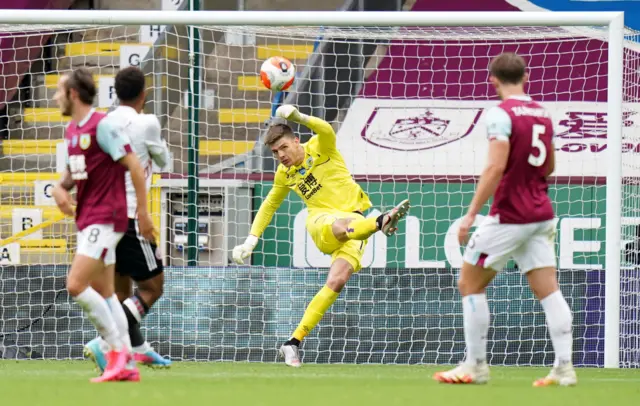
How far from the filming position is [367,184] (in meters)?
13.6

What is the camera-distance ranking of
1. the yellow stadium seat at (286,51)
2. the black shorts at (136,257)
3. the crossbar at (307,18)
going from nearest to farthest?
the black shorts at (136,257) < the crossbar at (307,18) < the yellow stadium seat at (286,51)

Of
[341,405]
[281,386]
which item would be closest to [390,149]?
[281,386]

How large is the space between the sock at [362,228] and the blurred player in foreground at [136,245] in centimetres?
184

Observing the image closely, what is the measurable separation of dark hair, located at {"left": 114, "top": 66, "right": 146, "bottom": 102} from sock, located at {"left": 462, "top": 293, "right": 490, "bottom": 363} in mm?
2282

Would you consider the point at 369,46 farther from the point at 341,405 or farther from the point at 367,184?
the point at 341,405

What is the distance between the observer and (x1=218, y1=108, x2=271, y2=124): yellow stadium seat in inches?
574

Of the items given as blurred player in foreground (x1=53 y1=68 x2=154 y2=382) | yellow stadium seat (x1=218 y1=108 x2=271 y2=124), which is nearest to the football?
blurred player in foreground (x1=53 y1=68 x2=154 y2=382)

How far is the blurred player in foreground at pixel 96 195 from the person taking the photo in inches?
269

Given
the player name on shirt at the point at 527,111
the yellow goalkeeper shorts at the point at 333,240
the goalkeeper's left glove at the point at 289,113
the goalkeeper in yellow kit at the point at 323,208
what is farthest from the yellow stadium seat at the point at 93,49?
the player name on shirt at the point at 527,111

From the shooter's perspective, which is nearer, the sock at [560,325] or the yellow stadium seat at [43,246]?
the sock at [560,325]

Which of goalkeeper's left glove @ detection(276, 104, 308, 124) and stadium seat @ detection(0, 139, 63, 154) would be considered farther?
stadium seat @ detection(0, 139, 63, 154)

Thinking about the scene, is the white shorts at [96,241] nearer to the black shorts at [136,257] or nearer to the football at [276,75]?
the black shorts at [136,257]

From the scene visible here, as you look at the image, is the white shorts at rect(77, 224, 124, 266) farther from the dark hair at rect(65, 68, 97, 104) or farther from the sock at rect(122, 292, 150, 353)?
the sock at rect(122, 292, 150, 353)

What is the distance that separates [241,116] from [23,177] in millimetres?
2547
